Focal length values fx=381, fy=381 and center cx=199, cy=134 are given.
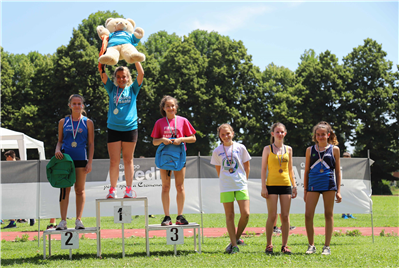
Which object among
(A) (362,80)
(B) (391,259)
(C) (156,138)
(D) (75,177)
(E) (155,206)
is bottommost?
(B) (391,259)

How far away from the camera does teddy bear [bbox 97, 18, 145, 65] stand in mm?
5648

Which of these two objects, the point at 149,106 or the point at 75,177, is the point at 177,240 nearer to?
the point at 75,177

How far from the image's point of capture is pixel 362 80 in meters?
35.2

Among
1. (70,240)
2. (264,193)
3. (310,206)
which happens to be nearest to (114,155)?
(70,240)

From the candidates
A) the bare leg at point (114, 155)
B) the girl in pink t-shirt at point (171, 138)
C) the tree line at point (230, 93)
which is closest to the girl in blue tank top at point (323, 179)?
the girl in pink t-shirt at point (171, 138)

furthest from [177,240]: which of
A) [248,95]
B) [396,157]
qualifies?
[396,157]

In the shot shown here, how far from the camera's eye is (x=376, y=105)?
34312mm

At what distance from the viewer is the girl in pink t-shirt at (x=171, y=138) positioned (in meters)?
5.94

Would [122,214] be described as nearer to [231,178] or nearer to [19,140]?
[231,178]

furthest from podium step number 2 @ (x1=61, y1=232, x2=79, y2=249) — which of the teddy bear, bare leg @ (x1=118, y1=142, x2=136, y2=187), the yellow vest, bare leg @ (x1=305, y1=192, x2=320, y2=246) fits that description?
bare leg @ (x1=305, y1=192, x2=320, y2=246)

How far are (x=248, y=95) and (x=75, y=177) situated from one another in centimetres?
2918

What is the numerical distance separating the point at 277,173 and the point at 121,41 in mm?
3185

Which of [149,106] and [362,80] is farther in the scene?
[362,80]

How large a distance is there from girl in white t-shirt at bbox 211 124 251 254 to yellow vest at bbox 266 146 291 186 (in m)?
0.38
